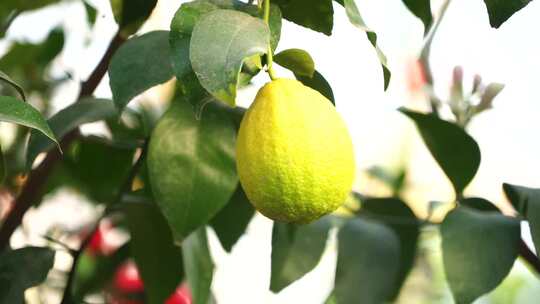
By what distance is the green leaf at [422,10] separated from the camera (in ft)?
1.87

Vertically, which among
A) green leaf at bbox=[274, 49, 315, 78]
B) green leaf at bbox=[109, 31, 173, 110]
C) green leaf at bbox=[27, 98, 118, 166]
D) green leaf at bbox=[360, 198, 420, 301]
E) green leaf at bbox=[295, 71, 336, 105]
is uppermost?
green leaf at bbox=[274, 49, 315, 78]

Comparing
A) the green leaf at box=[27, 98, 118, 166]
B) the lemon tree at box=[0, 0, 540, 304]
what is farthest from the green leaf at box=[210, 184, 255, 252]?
the green leaf at box=[27, 98, 118, 166]

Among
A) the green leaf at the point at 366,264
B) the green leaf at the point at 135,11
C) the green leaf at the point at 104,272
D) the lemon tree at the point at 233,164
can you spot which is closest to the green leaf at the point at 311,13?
the lemon tree at the point at 233,164

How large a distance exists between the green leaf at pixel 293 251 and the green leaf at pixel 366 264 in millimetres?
21

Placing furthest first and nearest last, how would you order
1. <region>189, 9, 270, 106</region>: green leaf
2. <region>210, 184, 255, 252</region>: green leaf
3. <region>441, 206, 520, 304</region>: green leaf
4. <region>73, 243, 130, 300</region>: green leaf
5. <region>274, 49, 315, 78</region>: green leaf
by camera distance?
<region>73, 243, 130, 300</region>: green leaf → <region>210, 184, 255, 252</region>: green leaf → <region>441, 206, 520, 304</region>: green leaf → <region>274, 49, 315, 78</region>: green leaf → <region>189, 9, 270, 106</region>: green leaf

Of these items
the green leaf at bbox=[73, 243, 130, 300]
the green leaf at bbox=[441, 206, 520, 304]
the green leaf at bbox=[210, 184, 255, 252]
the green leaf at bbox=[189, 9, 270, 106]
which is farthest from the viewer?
the green leaf at bbox=[73, 243, 130, 300]

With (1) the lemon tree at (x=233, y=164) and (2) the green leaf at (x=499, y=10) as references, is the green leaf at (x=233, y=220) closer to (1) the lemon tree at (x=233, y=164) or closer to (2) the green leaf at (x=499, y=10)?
(1) the lemon tree at (x=233, y=164)

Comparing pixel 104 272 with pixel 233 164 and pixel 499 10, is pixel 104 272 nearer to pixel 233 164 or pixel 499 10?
pixel 233 164

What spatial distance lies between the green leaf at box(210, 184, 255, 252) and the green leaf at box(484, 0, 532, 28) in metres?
0.27

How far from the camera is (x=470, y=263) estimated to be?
596 mm

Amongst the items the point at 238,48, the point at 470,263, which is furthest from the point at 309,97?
the point at 470,263

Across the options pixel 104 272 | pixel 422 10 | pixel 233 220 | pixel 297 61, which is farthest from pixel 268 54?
pixel 104 272

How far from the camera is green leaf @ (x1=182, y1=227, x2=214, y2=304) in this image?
2.03 ft

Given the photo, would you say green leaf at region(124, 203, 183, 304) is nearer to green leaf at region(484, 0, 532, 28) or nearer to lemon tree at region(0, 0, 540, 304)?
lemon tree at region(0, 0, 540, 304)
